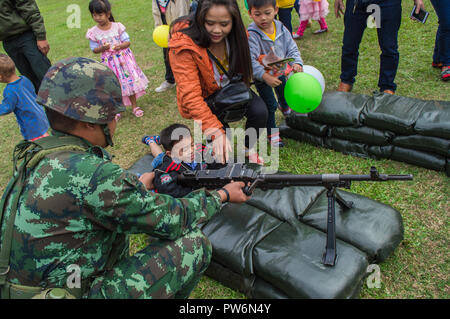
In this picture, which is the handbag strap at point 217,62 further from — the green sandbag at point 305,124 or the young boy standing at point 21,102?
the young boy standing at point 21,102

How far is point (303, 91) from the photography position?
11.2ft

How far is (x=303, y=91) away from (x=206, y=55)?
1114mm

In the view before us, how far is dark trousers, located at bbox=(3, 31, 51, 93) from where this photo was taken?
4.39 m

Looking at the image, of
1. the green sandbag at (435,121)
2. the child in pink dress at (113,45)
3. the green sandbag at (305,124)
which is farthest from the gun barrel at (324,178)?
the child in pink dress at (113,45)

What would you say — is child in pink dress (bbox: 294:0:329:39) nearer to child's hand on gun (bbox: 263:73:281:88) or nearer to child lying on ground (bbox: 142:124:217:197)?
child's hand on gun (bbox: 263:73:281:88)

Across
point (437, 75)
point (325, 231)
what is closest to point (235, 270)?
point (325, 231)

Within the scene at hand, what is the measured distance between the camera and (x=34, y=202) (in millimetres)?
1581

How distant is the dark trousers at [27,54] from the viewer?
439cm

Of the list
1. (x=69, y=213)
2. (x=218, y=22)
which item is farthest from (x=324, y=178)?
(x=69, y=213)

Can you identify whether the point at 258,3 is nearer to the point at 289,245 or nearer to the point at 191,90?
the point at 191,90
